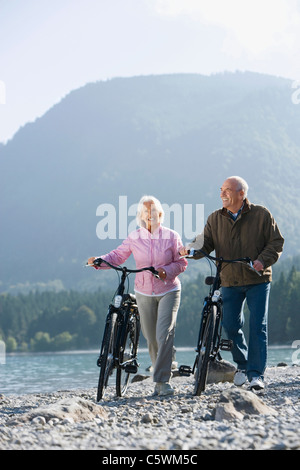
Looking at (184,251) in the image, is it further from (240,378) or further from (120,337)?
(240,378)

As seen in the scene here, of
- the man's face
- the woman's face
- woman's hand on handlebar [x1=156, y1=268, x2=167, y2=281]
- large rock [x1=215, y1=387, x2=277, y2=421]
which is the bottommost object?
large rock [x1=215, y1=387, x2=277, y2=421]

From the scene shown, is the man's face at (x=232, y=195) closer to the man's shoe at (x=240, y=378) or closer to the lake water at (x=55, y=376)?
the man's shoe at (x=240, y=378)

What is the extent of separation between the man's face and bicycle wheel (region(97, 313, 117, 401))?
1977mm

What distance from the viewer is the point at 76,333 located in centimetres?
13812

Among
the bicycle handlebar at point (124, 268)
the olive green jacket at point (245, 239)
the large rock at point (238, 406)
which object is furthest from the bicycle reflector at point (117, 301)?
the large rock at point (238, 406)

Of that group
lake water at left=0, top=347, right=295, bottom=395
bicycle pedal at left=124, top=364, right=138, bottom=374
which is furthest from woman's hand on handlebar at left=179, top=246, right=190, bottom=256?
lake water at left=0, top=347, right=295, bottom=395

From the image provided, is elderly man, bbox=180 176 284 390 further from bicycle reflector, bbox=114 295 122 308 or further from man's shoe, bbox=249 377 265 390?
bicycle reflector, bbox=114 295 122 308

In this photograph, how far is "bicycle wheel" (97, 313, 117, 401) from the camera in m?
7.95

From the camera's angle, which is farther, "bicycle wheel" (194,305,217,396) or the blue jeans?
the blue jeans

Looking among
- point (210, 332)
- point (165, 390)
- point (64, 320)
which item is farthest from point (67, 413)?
point (64, 320)

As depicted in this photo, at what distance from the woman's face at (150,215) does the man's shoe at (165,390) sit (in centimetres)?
198

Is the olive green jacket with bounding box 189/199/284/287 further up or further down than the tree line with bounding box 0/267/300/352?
further up

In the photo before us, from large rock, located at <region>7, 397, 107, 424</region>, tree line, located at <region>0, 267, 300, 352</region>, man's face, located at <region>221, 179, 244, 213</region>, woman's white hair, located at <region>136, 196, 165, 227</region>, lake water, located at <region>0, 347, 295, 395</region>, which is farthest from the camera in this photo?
tree line, located at <region>0, 267, 300, 352</region>
